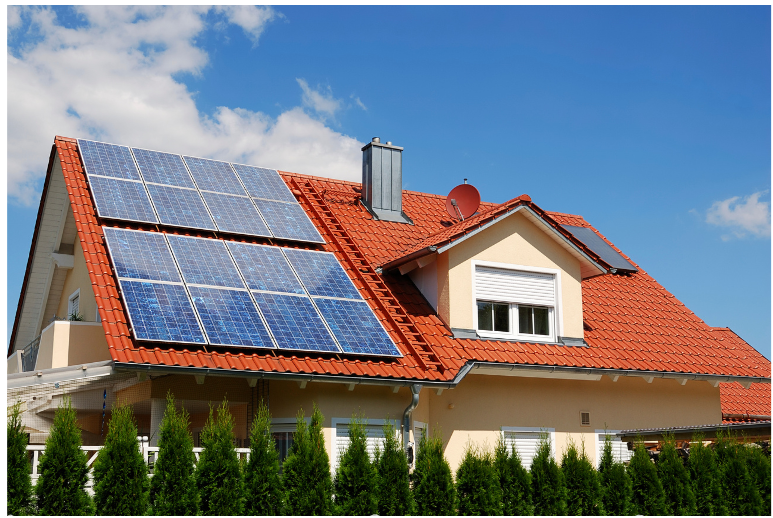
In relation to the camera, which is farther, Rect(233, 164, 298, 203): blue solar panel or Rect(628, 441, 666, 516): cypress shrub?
Rect(233, 164, 298, 203): blue solar panel

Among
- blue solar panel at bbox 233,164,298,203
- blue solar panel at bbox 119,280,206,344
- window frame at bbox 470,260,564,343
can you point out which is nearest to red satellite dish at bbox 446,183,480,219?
window frame at bbox 470,260,564,343

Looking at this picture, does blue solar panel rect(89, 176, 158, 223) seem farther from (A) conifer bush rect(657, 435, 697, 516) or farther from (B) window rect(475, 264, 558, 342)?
(A) conifer bush rect(657, 435, 697, 516)

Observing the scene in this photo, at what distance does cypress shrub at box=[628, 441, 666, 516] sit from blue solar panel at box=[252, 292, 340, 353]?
18.5 ft

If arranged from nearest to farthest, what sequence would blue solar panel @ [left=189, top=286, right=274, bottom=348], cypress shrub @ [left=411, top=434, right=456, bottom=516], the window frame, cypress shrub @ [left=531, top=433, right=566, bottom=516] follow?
cypress shrub @ [left=411, top=434, right=456, bottom=516], cypress shrub @ [left=531, top=433, right=566, bottom=516], blue solar panel @ [left=189, top=286, right=274, bottom=348], the window frame

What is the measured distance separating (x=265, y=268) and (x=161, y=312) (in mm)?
2940

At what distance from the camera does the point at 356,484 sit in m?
12.2

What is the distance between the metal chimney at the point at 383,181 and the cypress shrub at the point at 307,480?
10152mm

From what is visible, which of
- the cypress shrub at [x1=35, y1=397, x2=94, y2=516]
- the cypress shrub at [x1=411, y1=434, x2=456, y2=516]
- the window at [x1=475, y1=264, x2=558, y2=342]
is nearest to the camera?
the cypress shrub at [x1=35, y1=397, x2=94, y2=516]

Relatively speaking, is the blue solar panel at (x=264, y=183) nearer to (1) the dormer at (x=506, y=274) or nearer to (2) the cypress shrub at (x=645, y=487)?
(1) the dormer at (x=506, y=274)

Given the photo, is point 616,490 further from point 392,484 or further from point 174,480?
point 174,480

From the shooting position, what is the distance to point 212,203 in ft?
59.8

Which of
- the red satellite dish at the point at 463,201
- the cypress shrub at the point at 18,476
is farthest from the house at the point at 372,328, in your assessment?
the cypress shrub at the point at 18,476

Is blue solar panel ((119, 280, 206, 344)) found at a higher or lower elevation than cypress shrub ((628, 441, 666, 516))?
higher

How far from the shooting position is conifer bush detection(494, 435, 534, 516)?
13.1m
